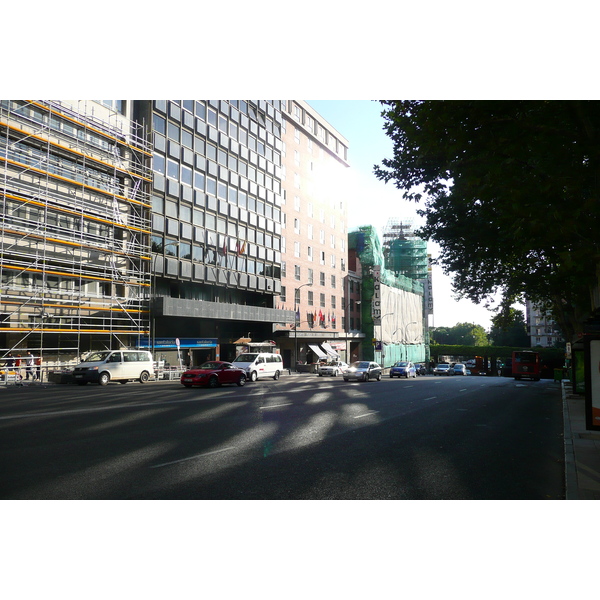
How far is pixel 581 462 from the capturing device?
28.9 ft

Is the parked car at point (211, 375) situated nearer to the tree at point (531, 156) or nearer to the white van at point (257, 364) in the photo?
the white van at point (257, 364)

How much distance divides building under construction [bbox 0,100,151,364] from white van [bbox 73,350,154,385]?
12.6ft

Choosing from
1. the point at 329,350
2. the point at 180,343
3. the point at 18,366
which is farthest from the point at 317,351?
the point at 18,366

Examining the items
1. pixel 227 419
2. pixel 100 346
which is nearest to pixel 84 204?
pixel 100 346

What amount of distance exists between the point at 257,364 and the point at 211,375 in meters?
7.83

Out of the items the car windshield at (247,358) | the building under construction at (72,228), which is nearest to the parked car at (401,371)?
the car windshield at (247,358)

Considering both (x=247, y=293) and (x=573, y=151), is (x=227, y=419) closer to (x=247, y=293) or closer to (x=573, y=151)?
(x=573, y=151)

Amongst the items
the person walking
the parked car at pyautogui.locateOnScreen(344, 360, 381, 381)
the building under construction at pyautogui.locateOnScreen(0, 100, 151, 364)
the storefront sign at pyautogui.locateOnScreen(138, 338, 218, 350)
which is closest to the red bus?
the parked car at pyautogui.locateOnScreen(344, 360, 381, 381)

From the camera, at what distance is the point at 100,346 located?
→ 35.9 metres

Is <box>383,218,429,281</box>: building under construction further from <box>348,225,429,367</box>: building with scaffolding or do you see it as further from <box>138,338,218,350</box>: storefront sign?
<box>138,338,218,350</box>: storefront sign

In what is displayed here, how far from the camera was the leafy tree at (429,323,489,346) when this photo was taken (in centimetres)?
14938

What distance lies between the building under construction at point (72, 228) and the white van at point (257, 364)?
885 centimetres

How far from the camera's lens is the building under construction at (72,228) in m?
29.4
